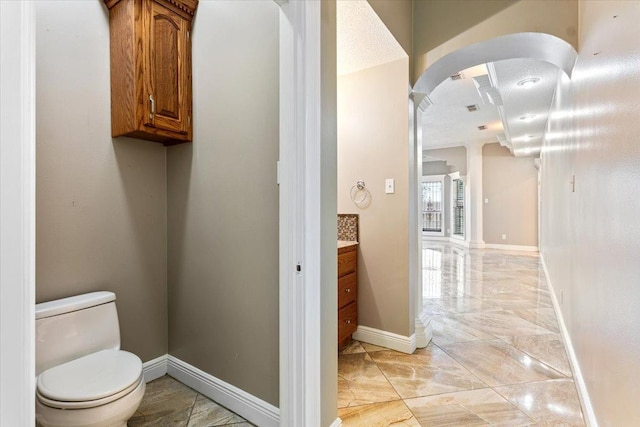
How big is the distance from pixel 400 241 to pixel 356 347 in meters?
0.95

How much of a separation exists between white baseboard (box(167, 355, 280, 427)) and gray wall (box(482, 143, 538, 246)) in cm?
839

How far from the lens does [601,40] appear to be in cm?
150

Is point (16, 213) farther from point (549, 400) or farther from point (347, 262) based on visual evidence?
point (549, 400)

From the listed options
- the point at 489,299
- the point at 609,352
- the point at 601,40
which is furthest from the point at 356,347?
the point at 601,40

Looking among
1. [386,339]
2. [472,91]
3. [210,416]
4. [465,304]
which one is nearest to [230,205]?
[210,416]

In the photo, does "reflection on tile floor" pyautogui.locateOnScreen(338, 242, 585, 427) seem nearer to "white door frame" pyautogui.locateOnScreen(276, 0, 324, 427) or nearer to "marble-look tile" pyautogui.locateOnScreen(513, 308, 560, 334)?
"marble-look tile" pyautogui.locateOnScreen(513, 308, 560, 334)

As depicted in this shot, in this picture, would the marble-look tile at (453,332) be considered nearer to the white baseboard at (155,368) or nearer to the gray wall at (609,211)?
the gray wall at (609,211)

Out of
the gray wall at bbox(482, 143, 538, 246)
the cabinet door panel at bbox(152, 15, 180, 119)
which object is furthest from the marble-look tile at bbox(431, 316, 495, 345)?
the gray wall at bbox(482, 143, 538, 246)

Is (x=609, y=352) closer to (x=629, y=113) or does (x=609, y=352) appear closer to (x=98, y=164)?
(x=629, y=113)

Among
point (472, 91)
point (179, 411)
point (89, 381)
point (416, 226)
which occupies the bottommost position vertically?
point (179, 411)

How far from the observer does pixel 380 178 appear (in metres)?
2.61

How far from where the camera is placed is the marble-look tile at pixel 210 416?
1.68m

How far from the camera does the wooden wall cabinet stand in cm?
177

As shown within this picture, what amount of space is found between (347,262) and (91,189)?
1.80 meters
